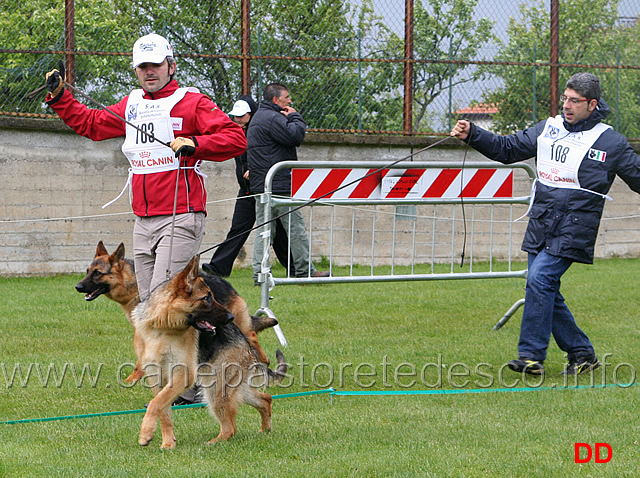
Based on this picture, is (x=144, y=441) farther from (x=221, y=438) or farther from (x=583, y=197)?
(x=583, y=197)

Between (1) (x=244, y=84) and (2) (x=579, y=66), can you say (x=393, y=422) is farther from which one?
(2) (x=579, y=66)

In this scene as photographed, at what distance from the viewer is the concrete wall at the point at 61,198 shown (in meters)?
12.2

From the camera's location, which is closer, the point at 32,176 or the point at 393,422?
the point at 393,422

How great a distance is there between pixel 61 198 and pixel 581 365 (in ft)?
27.0

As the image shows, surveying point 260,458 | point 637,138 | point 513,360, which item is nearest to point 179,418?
point 260,458

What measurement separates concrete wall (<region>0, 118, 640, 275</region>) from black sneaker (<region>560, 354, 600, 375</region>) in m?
6.28

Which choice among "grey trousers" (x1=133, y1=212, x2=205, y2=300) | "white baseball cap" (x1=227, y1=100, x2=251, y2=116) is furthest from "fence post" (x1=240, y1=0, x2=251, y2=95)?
"grey trousers" (x1=133, y1=212, x2=205, y2=300)

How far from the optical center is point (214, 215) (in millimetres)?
13141

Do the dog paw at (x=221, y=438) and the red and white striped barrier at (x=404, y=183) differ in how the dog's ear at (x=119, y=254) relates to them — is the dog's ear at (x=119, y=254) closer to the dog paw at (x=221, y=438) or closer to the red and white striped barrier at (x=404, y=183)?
the red and white striped barrier at (x=404, y=183)

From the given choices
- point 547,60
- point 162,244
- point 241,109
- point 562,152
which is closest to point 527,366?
point 562,152

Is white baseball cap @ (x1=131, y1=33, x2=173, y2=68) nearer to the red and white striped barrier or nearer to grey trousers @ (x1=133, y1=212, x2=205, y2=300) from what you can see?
grey trousers @ (x1=133, y1=212, x2=205, y2=300)

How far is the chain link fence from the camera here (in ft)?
39.9

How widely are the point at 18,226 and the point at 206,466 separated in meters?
8.94

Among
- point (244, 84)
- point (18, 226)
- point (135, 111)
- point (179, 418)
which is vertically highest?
point (244, 84)
